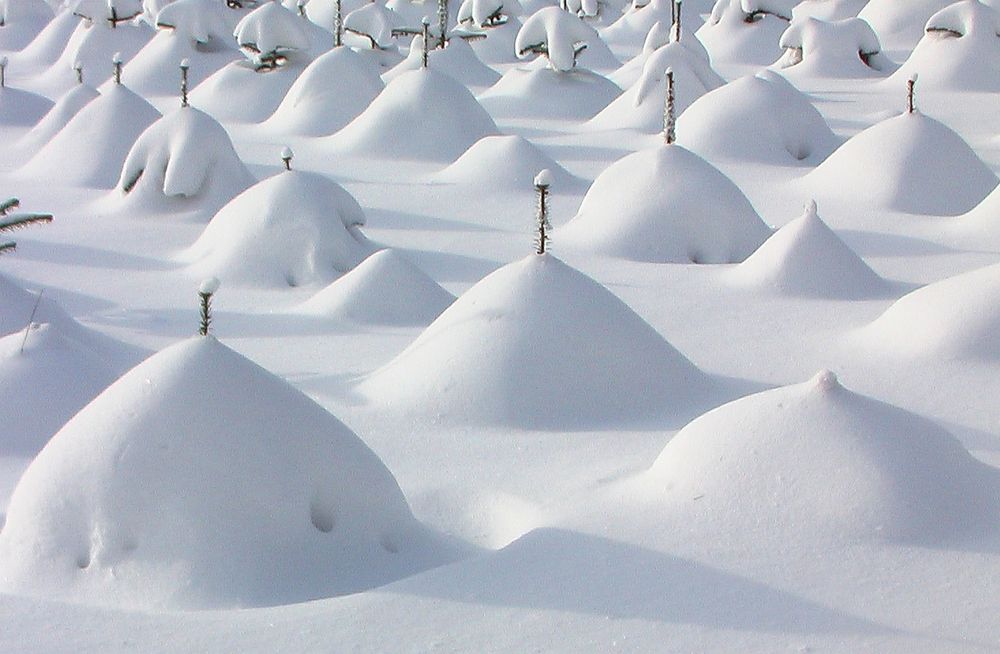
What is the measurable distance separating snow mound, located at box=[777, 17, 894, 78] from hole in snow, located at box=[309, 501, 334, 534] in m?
18.0

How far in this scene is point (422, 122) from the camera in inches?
668

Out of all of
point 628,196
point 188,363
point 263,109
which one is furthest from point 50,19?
point 188,363

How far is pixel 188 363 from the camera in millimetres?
5836

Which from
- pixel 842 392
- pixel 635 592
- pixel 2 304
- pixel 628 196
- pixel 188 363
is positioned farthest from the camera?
pixel 628 196

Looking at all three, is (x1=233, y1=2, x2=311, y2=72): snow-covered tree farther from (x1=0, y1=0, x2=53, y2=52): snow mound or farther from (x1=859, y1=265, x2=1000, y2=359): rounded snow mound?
(x1=859, y1=265, x2=1000, y2=359): rounded snow mound

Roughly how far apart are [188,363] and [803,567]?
2.57m

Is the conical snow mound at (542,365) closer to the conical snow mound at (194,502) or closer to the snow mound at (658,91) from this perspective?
the conical snow mound at (194,502)

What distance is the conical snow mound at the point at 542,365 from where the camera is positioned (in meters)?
8.13

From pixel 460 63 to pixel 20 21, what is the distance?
40.5 ft

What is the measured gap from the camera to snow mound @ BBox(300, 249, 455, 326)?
10406 millimetres

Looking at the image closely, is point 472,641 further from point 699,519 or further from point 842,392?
point 842,392

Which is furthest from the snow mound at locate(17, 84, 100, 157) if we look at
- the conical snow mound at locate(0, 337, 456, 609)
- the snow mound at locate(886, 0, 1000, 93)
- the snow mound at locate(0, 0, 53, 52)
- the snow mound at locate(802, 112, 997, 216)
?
the conical snow mound at locate(0, 337, 456, 609)

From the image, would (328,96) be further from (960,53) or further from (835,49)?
(960,53)

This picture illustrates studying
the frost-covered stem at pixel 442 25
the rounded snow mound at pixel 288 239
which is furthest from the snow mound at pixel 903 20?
the rounded snow mound at pixel 288 239
